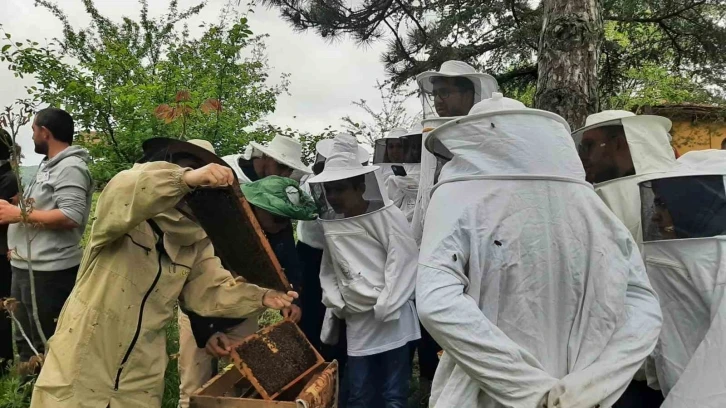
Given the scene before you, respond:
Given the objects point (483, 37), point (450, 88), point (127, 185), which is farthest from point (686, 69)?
point (127, 185)

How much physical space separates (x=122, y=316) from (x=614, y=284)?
6.32 feet

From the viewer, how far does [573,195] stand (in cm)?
178

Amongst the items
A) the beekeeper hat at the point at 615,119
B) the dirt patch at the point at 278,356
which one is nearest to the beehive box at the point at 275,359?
the dirt patch at the point at 278,356

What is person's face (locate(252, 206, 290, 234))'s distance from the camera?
3559 millimetres

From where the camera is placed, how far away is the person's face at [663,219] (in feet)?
7.33

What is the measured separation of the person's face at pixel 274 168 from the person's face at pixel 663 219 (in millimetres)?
3050

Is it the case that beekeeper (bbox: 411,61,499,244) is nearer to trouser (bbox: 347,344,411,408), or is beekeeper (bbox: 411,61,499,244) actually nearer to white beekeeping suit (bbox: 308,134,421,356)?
white beekeeping suit (bbox: 308,134,421,356)

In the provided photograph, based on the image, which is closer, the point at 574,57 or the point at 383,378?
the point at 383,378

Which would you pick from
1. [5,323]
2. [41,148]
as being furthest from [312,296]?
[5,323]

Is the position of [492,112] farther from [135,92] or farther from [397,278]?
[135,92]

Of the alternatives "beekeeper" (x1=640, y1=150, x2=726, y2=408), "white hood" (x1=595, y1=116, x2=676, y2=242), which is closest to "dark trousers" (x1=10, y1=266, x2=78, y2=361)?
"white hood" (x1=595, y1=116, x2=676, y2=242)

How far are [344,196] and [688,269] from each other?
6.34 ft

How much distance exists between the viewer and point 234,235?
2.40 metres

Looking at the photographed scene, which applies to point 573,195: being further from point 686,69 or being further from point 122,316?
point 686,69
